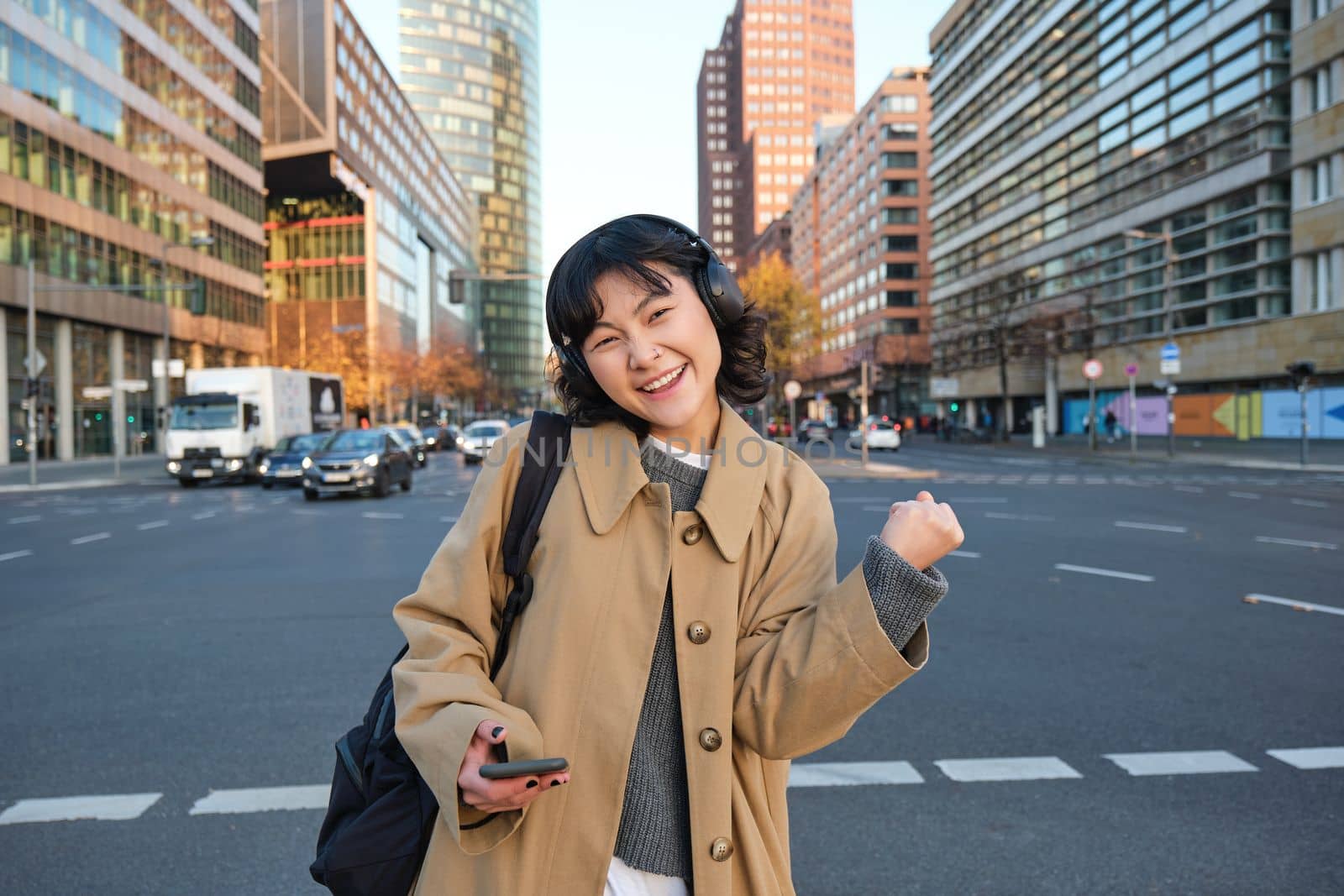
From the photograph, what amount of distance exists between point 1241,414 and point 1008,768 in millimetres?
41962

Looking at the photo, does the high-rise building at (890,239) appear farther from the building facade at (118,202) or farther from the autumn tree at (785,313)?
the building facade at (118,202)

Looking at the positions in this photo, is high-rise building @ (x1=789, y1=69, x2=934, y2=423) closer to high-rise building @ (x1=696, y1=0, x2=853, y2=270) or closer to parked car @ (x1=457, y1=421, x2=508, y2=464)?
parked car @ (x1=457, y1=421, x2=508, y2=464)

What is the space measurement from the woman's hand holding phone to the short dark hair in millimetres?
586

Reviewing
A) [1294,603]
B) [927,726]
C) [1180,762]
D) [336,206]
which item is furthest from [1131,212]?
[336,206]

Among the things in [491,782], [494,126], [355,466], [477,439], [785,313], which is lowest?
[355,466]

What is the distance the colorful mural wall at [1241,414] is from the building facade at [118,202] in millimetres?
38747

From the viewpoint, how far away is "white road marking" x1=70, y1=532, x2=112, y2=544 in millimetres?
12281

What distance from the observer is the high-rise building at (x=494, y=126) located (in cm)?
13200

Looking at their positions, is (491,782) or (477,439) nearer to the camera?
(491,782)

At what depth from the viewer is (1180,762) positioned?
396 centimetres

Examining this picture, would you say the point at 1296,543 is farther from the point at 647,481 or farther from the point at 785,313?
the point at 785,313

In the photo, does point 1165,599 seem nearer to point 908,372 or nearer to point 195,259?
point 195,259

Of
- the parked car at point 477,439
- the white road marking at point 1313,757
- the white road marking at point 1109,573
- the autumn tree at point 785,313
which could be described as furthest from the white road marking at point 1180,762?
the autumn tree at point 785,313

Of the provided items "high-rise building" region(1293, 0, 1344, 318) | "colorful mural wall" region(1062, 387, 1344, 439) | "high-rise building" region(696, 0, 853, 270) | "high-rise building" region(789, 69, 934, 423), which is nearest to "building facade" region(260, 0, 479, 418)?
"high-rise building" region(789, 69, 934, 423)
